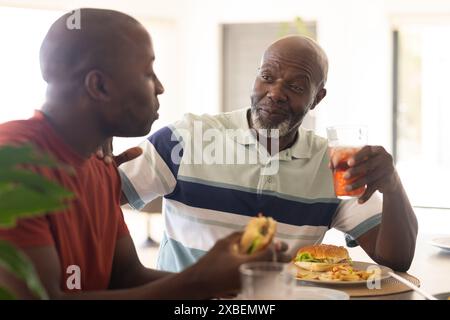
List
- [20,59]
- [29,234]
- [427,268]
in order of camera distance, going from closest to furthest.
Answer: [29,234], [427,268], [20,59]

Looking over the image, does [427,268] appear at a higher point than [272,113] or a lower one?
lower

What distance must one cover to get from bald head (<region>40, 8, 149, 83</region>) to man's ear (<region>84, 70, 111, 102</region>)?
0.01 meters

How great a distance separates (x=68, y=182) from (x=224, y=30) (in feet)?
18.8

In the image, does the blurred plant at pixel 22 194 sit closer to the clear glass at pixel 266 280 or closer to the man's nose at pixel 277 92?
the clear glass at pixel 266 280

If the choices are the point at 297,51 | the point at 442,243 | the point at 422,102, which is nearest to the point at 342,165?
the point at 297,51

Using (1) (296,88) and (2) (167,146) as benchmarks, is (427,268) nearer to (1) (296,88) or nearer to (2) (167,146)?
(1) (296,88)

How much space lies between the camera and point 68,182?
1.24 m

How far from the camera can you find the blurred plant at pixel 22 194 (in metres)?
0.68

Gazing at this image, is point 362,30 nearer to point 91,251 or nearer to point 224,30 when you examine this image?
point 224,30

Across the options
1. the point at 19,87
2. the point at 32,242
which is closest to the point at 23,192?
the point at 32,242

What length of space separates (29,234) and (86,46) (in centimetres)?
38

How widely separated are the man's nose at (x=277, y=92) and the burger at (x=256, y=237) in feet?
3.44

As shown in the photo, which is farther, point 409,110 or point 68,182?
point 409,110

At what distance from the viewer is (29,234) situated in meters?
1.03
